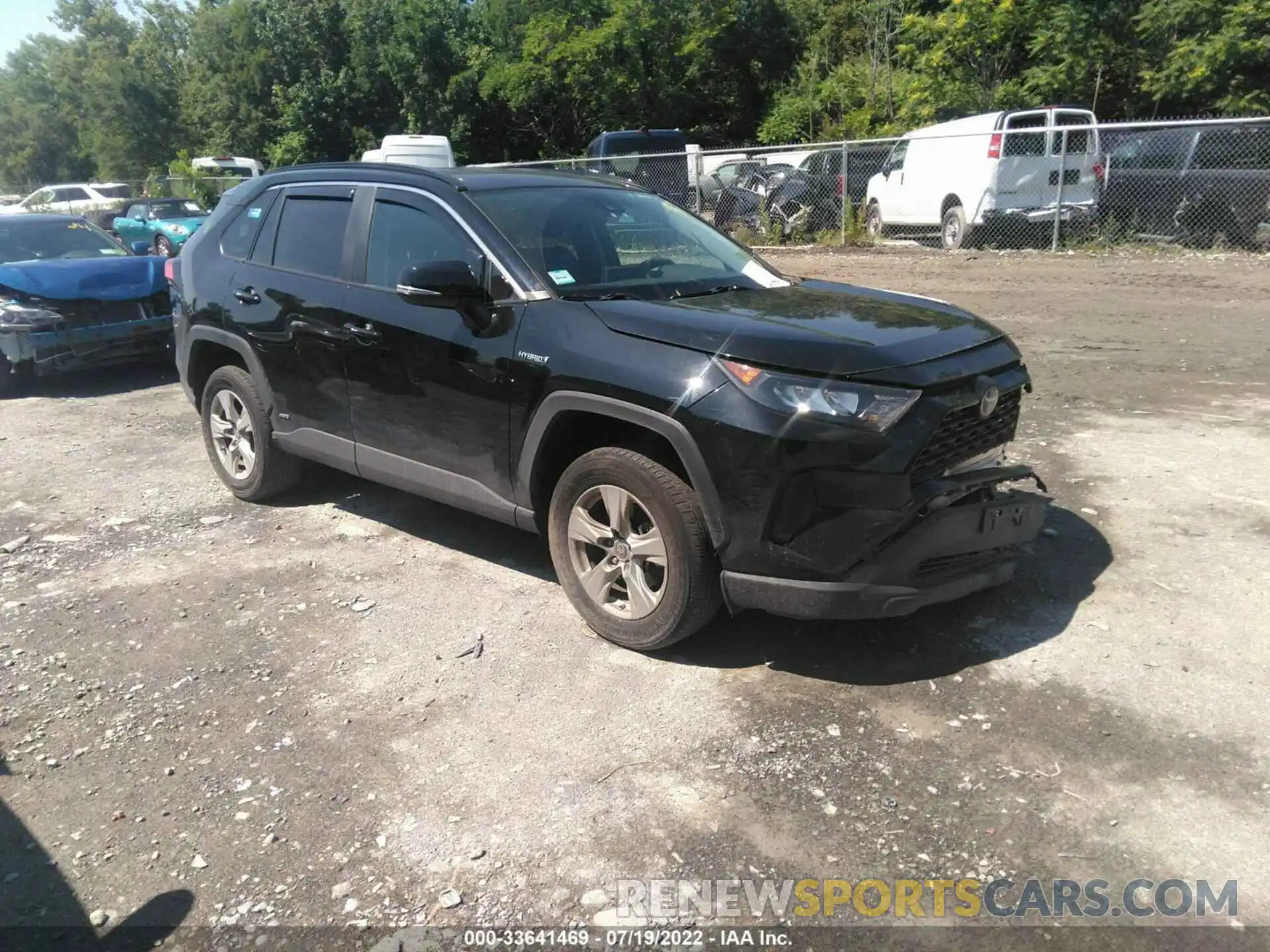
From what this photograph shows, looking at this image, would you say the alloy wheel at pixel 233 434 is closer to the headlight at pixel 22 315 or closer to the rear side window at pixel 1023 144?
the headlight at pixel 22 315

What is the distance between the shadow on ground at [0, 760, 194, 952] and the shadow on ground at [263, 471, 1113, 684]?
195 cm

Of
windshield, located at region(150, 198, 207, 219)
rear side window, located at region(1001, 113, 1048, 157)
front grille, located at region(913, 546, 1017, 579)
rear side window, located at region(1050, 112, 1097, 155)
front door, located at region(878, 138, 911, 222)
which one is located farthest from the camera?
windshield, located at region(150, 198, 207, 219)

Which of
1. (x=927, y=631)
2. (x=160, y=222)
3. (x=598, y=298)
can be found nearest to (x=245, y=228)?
(x=598, y=298)

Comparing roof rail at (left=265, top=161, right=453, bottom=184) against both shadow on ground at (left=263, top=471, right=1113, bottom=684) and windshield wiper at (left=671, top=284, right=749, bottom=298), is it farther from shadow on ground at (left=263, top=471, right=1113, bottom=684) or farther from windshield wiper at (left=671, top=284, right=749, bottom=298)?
shadow on ground at (left=263, top=471, right=1113, bottom=684)

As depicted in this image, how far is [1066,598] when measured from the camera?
4312mm

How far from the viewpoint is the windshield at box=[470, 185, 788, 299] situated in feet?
14.1

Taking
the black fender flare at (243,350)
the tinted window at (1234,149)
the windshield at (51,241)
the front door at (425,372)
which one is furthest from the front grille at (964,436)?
the tinted window at (1234,149)

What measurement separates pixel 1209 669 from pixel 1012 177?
12480 millimetres

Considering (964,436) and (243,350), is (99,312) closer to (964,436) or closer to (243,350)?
(243,350)

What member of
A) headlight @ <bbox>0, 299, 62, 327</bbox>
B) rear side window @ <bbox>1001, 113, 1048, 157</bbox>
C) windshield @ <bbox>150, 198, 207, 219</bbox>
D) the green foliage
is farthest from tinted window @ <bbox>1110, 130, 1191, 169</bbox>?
windshield @ <bbox>150, 198, 207, 219</bbox>

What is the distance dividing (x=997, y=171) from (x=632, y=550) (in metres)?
12.8

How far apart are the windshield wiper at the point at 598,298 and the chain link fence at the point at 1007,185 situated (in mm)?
7704

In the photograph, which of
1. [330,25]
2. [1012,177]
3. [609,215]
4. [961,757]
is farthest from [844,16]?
[961,757]

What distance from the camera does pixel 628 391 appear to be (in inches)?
146
